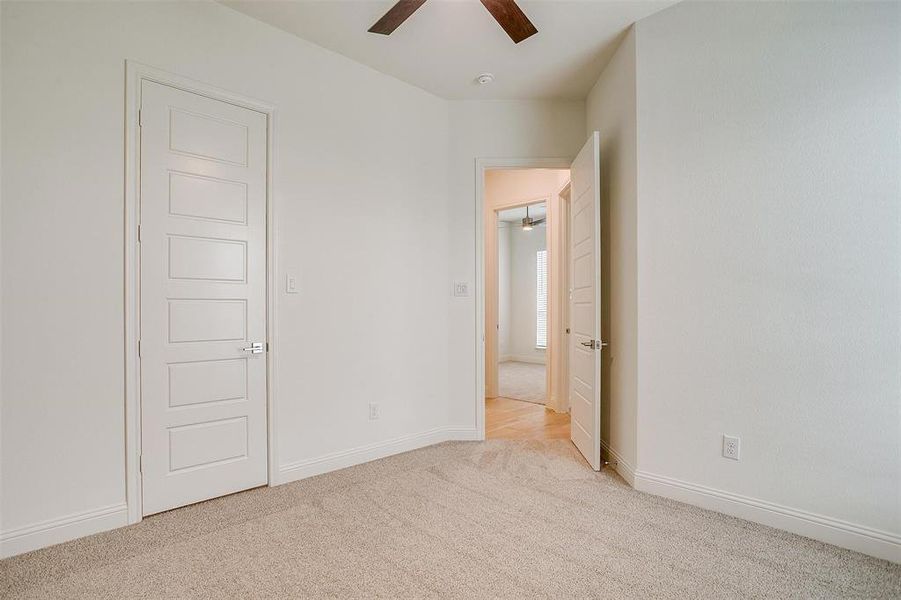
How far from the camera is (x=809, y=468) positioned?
217 centimetres

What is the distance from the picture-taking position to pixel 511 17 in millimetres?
2229

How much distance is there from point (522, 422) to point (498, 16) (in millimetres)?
3314

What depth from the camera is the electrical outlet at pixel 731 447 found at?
7.76 ft

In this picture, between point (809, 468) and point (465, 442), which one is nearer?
point (809, 468)

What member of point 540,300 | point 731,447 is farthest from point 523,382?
point 731,447

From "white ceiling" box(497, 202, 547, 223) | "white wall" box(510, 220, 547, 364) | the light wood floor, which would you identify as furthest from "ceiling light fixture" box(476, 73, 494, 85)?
"white wall" box(510, 220, 547, 364)

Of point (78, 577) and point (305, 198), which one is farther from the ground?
point (305, 198)

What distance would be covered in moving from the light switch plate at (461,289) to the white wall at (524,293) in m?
5.15

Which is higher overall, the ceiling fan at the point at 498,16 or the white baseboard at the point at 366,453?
the ceiling fan at the point at 498,16

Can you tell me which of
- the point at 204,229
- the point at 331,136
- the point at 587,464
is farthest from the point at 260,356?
the point at 587,464

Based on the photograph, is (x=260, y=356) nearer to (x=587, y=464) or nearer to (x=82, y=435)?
(x=82, y=435)

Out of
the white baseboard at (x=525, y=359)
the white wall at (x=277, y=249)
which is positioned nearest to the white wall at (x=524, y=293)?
the white baseboard at (x=525, y=359)

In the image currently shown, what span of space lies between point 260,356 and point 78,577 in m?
1.24

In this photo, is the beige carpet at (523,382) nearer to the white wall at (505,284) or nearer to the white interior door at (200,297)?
the white wall at (505,284)
